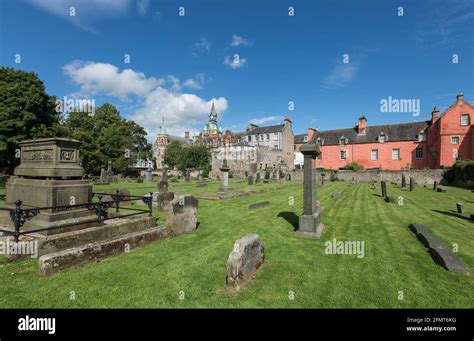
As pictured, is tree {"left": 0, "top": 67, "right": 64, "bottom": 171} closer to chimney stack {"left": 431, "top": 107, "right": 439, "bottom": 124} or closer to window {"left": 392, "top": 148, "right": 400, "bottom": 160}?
window {"left": 392, "top": 148, "right": 400, "bottom": 160}

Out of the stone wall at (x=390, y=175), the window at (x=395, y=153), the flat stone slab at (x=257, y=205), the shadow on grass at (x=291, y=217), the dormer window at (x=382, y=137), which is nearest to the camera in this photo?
the shadow on grass at (x=291, y=217)

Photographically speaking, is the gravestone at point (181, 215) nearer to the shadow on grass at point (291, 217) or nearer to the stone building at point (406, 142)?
the shadow on grass at point (291, 217)

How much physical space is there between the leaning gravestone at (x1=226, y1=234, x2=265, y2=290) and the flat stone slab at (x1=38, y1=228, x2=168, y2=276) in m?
3.27

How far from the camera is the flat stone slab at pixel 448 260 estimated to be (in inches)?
209

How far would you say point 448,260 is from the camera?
5.60m

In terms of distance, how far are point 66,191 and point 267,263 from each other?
6131mm

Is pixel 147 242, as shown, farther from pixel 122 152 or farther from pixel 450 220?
pixel 122 152

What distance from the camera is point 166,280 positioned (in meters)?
4.78

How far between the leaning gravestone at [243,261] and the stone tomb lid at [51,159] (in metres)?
5.78

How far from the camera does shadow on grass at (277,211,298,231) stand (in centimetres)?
936

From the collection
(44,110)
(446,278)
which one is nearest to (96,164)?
(44,110)

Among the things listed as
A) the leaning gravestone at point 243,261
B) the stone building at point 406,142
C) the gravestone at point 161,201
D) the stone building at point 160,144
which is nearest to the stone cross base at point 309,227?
the leaning gravestone at point 243,261

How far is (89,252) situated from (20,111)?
3284 cm

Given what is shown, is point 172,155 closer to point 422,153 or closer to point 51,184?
point 422,153
